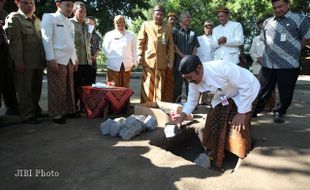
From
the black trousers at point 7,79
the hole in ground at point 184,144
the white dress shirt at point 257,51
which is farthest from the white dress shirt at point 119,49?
the white dress shirt at point 257,51

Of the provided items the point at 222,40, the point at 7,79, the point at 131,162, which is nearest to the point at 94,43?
the point at 7,79

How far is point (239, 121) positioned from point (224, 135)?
34cm

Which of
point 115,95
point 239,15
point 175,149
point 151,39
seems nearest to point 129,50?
point 151,39

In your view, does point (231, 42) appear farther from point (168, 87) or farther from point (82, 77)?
point (82, 77)

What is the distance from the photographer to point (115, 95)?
6094 mm

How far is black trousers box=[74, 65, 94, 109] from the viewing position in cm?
660

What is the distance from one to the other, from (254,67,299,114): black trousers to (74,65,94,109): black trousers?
3.13 m

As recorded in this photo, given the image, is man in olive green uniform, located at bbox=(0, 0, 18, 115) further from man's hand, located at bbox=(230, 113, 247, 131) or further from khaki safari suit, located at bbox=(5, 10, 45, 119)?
man's hand, located at bbox=(230, 113, 247, 131)

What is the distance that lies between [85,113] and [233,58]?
2.84m

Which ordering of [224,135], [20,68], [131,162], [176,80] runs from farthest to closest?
[176,80] < [20,68] < [224,135] < [131,162]

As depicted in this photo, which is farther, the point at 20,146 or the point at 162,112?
the point at 162,112

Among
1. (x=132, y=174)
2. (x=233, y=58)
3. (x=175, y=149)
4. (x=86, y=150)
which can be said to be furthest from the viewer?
(x=233, y=58)

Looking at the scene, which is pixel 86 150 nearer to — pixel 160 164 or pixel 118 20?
pixel 160 164

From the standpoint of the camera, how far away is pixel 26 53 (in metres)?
5.51
